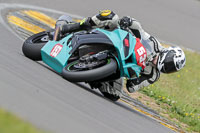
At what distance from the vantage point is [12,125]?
2.92m

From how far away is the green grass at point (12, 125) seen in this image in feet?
9.23

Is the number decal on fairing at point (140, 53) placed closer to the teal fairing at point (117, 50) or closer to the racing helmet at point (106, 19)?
the teal fairing at point (117, 50)

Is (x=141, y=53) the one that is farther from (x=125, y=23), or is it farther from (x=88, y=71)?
(x=88, y=71)

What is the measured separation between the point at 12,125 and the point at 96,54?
3.12 m

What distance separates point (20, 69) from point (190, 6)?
10.0m

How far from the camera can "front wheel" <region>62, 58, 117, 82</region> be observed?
561 cm

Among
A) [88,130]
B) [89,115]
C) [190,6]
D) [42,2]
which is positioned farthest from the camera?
[190,6]

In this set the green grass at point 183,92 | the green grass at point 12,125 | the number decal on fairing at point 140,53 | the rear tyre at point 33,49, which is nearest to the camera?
the green grass at point 12,125

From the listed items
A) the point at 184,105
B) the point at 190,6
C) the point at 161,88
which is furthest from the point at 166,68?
the point at 190,6

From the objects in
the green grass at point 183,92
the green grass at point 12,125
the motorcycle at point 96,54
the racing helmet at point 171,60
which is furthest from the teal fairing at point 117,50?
the green grass at point 12,125

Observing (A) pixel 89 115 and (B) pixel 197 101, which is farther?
(B) pixel 197 101

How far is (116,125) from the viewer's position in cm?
462

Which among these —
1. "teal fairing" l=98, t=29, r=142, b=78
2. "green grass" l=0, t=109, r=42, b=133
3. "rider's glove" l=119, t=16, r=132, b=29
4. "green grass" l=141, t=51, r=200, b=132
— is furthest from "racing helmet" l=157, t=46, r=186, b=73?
"green grass" l=0, t=109, r=42, b=133

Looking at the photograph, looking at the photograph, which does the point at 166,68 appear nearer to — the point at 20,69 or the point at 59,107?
the point at 20,69
